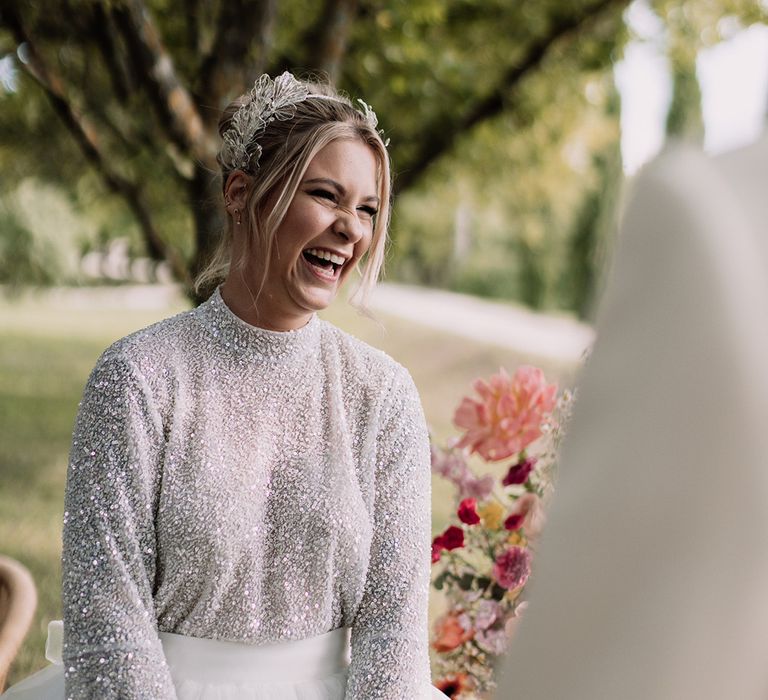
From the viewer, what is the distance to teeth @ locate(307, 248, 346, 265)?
76.0 inches

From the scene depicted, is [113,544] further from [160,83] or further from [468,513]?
[160,83]

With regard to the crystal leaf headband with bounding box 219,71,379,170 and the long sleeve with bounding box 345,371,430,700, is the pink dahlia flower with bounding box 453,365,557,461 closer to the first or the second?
the long sleeve with bounding box 345,371,430,700

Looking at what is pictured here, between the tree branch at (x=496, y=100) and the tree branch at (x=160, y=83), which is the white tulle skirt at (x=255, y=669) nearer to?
the tree branch at (x=160, y=83)

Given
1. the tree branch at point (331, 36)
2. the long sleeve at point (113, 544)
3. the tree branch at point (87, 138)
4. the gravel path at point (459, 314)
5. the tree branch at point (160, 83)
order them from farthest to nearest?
the gravel path at point (459, 314) → the tree branch at point (331, 36) → the tree branch at point (87, 138) → the tree branch at point (160, 83) → the long sleeve at point (113, 544)

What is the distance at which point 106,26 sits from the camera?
16.0ft

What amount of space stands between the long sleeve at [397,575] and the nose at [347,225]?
33cm

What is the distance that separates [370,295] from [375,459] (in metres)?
0.41

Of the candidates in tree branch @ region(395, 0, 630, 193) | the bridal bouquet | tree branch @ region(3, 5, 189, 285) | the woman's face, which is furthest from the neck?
tree branch @ region(395, 0, 630, 193)

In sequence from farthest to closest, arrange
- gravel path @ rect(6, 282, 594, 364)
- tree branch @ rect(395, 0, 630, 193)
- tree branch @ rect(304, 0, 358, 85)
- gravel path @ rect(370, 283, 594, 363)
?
1. gravel path @ rect(6, 282, 594, 364)
2. gravel path @ rect(370, 283, 594, 363)
3. tree branch @ rect(395, 0, 630, 193)
4. tree branch @ rect(304, 0, 358, 85)

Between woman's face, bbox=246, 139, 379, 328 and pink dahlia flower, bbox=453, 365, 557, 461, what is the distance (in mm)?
952

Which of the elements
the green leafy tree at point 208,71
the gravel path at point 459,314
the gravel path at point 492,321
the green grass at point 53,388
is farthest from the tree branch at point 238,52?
the gravel path at point 459,314

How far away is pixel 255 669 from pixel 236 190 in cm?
96

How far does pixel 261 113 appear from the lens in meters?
1.98

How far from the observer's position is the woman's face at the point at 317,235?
1.89 metres
